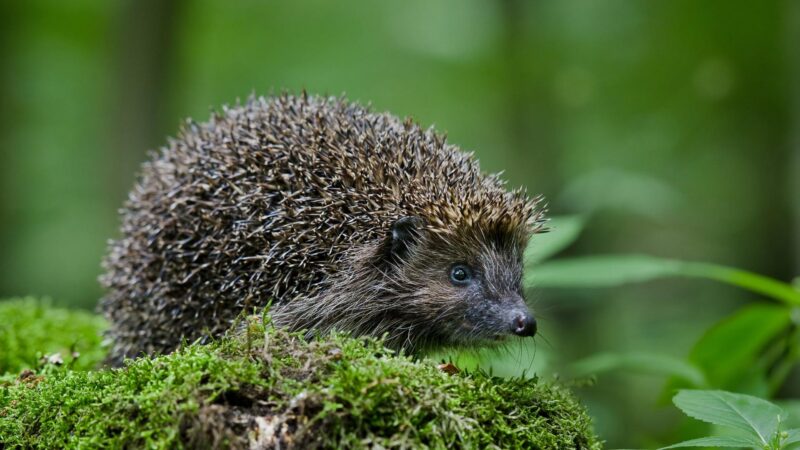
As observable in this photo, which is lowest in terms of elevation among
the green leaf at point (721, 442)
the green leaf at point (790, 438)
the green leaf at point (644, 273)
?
the green leaf at point (721, 442)

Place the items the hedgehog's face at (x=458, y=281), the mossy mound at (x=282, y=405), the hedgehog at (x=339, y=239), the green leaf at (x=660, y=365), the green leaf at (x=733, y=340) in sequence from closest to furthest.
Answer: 1. the mossy mound at (x=282, y=405)
2. the hedgehog's face at (x=458, y=281)
3. the hedgehog at (x=339, y=239)
4. the green leaf at (x=660, y=365)
5. the green leaf at (x=733, y=340)

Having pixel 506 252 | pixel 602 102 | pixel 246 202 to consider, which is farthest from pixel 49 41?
pixel 506 252

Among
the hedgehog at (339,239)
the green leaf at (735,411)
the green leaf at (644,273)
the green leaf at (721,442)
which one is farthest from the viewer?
the green leaf at (644,273)

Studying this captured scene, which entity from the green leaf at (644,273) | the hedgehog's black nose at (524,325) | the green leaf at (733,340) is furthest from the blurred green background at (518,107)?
the hedgehog's black nose at (524,325)

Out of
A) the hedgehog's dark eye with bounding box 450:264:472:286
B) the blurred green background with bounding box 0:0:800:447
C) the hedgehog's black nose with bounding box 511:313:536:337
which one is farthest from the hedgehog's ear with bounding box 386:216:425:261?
the blurred green background with bounding box 0:0:800:447

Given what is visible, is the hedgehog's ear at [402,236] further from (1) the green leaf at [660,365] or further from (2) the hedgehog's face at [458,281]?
(1) the green leaf at [660,365]

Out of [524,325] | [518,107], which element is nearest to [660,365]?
[524,325]

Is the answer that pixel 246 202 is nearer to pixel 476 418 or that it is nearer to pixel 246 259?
pixel 246 259

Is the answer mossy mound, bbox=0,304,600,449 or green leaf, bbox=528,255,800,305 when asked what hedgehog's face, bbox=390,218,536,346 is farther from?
green leaf, bbox=528,255,800,305

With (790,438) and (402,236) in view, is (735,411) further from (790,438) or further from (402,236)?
(402,236)
